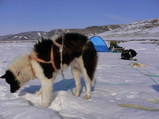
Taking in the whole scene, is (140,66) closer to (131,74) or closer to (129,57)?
(131,74)

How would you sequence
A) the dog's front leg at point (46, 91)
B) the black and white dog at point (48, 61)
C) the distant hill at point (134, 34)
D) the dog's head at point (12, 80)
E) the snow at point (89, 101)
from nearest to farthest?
the snow at point (89, 101) < the dog's front leg at point (46, 91) < the black and white dog at point (48, 61) < the dog's head at point (12, 80) < the distant hill at point (134, 34)

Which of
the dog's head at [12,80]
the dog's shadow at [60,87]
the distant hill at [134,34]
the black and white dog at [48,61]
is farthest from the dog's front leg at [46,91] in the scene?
the distant hill at [134,34]

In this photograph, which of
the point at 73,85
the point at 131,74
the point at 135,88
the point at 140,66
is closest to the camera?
the point at 135,88

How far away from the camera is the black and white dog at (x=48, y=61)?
476 cm

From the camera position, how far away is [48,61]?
4.83 meters

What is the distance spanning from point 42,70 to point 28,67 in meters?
0.32

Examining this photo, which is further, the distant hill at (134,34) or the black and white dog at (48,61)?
the distant hill at (134,34)

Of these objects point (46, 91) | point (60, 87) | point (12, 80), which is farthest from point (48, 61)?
point (60, 87)

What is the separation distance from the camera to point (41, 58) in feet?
15.8

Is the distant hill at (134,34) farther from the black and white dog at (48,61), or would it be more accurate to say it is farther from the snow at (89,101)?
the black and white dog at (48,61)

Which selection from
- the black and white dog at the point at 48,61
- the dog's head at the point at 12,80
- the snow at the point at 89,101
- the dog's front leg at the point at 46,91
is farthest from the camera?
the dog's head at the point at 12,80

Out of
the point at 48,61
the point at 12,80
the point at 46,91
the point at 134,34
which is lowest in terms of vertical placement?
the point at 134,34

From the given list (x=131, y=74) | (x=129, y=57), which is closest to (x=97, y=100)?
(x=131, y=74)

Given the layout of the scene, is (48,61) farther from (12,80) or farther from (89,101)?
(89,101)
